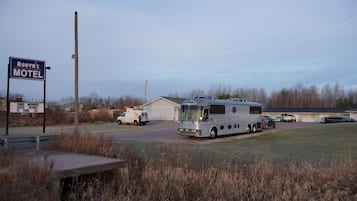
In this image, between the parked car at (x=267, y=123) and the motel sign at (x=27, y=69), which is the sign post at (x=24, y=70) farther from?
the parked car at (x=267, y=123)

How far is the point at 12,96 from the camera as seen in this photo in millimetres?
38062

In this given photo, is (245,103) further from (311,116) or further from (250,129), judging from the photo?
(311,116)

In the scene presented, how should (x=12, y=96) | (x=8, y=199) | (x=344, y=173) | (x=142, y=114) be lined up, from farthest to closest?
1. (x=142, y=114)
2. (x=12, y=96)
3. (x=344, y=173)
4. (x=8, y=199)

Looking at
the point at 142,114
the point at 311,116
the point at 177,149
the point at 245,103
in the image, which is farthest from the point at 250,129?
the point at 311,116

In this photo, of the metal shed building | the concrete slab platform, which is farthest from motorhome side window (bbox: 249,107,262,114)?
the concrete slab platform

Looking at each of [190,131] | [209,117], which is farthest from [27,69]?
[209,117]

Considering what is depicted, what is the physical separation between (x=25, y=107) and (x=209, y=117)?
13.8 metres

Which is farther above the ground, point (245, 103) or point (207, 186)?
point (245, 103)

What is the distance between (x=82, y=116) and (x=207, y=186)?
40.1 metres

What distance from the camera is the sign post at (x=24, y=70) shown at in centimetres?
2130

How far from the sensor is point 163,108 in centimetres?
5469

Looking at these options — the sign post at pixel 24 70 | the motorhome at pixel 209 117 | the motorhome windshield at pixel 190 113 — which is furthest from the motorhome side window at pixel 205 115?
the sign post at pixel 24 70

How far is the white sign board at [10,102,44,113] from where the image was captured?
23.2m

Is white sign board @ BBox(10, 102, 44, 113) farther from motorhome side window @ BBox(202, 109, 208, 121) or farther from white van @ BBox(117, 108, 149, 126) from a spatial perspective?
white van @ BBox(117, 108, 149, 126)
